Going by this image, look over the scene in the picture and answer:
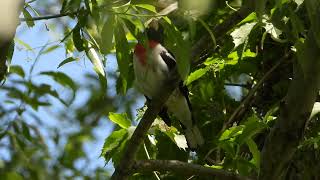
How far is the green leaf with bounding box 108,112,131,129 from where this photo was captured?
1.85 metres

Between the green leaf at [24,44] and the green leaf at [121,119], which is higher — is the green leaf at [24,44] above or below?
above

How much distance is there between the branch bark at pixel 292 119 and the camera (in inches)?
56.1

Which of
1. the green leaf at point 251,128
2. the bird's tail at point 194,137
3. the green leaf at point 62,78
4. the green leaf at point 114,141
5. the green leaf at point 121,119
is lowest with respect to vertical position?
the bird's tail at point 194,137

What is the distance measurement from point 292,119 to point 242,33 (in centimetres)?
37

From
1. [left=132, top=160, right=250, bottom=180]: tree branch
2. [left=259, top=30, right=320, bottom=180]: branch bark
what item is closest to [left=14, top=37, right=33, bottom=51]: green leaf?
[left=132, top=160, right=250, bottom=180]: tree branch

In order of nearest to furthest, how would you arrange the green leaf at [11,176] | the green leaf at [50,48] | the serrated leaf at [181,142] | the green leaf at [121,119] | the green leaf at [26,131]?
the green leaf at [11,176]
the green leaf at [26,131]
the green leaf at [50,48]
the green leaf at [121,119]
the serrated leaf at [181,142]

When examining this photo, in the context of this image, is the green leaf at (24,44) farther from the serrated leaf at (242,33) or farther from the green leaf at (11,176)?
the green leaf at (11,176)

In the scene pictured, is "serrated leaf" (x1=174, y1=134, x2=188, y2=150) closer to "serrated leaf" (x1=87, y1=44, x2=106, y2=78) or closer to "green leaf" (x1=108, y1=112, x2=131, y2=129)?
"green leaf" (x1=108, y1=112, x2=131, y2=129)

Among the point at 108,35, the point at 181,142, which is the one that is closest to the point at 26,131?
the point at 108,35

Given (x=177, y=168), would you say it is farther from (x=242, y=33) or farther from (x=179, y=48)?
(x=179, y=48)

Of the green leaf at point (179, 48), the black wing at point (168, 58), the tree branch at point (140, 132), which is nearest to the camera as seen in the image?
the green leaf at point (179, 48)

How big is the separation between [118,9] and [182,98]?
158 cm

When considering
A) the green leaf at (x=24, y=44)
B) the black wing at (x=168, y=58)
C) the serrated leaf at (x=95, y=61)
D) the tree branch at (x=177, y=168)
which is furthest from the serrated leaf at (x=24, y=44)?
the black wing at (x=168, y=58)

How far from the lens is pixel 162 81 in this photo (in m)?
2.40
